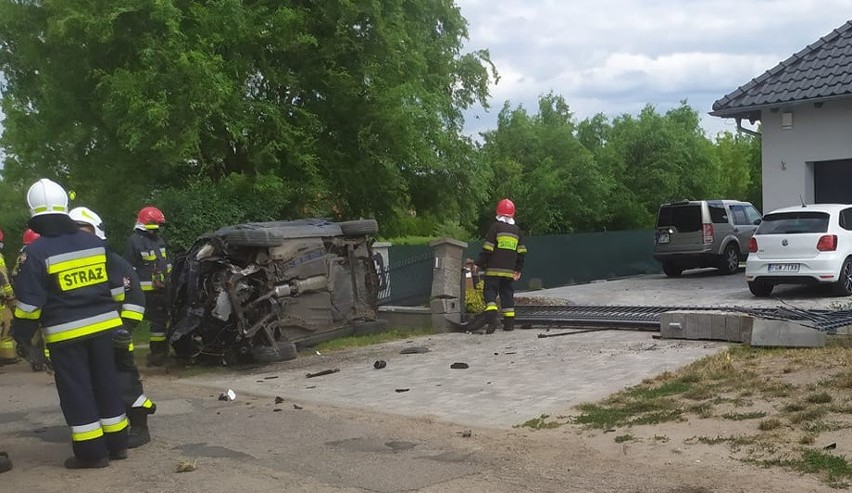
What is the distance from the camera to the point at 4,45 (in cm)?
1725

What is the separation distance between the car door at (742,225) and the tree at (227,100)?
795 centimetres

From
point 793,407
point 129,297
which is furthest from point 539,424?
point 129,297

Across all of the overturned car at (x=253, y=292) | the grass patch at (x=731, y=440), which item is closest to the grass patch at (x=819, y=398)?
the grass patch at (x=731, y=440)

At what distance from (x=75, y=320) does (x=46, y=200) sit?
0.94m

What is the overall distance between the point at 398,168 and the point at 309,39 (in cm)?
324

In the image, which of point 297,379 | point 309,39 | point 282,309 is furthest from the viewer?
point 309,39

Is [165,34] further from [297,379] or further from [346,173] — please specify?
[297,379]

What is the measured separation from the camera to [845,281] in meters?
14.5

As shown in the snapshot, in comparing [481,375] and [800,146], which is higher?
[800,146]

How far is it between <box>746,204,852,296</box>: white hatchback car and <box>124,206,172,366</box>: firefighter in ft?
31.8

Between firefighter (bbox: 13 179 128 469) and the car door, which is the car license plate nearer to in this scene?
the car door

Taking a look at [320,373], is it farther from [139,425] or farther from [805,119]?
[805,119]

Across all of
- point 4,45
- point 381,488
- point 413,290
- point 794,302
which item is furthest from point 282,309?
point 4,45

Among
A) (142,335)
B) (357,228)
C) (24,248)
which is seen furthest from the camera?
(142,335)
